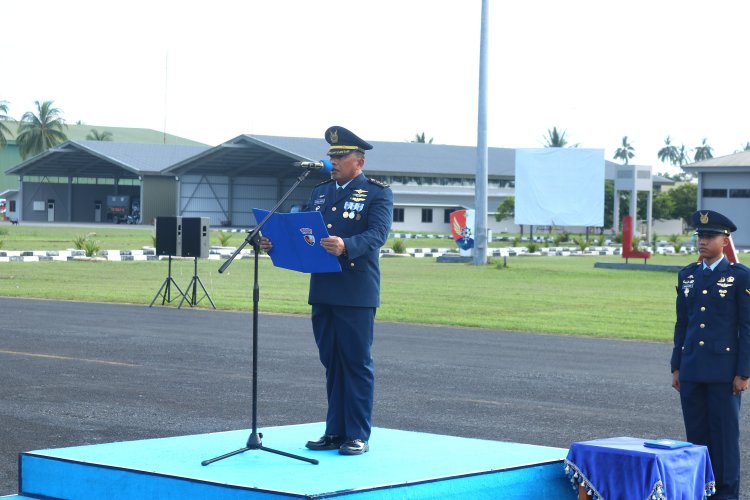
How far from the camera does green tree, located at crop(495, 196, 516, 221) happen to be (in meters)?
88.2

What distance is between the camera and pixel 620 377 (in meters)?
14.4

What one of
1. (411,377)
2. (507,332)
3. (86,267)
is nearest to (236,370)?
(411,377)

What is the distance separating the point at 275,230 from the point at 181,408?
15.1 ft

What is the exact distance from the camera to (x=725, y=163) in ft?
268

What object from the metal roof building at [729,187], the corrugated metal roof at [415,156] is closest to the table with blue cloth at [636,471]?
the metal roof building at [729,187]

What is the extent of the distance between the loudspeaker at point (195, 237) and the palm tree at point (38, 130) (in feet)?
320

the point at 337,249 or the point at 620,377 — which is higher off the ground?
the point at 337,249

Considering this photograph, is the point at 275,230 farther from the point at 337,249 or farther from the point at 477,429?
the point at 477,429

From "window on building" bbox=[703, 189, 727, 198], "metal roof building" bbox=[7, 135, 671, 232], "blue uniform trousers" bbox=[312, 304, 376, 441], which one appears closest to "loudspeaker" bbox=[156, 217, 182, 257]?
"blue uniform trousers" bbox=[312, 304, 376, 441]

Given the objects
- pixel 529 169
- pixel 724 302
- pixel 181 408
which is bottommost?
pixel 181 408

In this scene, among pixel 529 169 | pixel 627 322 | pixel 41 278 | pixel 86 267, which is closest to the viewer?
pixel 627 322

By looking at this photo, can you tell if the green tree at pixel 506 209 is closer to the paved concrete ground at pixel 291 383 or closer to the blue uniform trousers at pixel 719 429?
the paved concrete ground at pixel 291 383

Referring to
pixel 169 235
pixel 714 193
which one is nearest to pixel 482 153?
pixel 169 235

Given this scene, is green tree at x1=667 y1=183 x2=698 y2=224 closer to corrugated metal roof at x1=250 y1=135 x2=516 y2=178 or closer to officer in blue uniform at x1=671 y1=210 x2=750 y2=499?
corrugated metal roof at x1=250 y1=135 x2=516 y2=178
